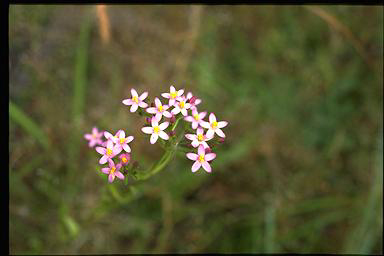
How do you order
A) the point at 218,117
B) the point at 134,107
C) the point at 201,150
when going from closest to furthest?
the point at 201,150 → the point at 134,107 → the point at 218,117

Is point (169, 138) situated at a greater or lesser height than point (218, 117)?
lesser

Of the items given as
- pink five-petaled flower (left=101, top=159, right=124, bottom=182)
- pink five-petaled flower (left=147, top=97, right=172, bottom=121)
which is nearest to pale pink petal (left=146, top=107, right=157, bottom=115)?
pink five-petaled flower (left=147, top=97, right=172, bottom=121)

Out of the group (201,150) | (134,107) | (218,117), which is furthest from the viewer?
(218,117)

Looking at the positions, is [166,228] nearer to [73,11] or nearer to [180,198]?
[180,198]

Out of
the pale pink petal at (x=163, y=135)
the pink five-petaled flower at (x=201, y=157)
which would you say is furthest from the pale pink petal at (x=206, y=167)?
the pale pink petal at (x=163, y=135)

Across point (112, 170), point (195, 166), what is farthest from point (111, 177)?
point (195, 166)

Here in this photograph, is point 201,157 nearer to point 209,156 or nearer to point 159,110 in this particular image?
point 209,156

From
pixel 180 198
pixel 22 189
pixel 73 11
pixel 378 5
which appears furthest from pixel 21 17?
pixel 378 5

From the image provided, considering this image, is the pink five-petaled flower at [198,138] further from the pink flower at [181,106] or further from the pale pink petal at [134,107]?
the pale pink petal at [134,107]

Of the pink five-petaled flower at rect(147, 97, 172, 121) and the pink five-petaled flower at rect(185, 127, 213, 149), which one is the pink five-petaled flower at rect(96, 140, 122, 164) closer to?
the pink five-petaled flower at rect(147, 97, 172, 121)
